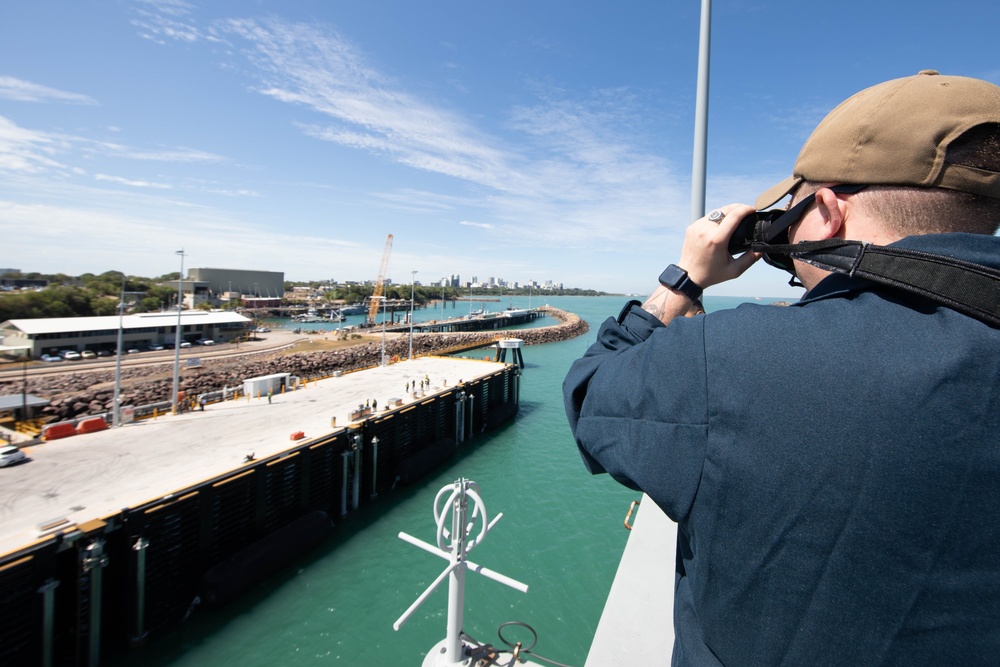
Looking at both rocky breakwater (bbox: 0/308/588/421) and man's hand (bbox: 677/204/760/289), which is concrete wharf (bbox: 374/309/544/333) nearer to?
rocky breakwater (bbox: 0/308/588/421)

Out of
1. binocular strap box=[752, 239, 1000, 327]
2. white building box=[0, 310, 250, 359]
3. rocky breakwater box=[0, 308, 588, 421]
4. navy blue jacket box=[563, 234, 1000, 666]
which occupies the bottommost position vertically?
rocky breakwater box=[0, 308, 588, 421]

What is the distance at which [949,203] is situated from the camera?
3.60 ft

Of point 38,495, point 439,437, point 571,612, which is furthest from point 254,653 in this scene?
point 439,437

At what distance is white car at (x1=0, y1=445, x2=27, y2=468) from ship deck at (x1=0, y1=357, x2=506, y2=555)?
247mm

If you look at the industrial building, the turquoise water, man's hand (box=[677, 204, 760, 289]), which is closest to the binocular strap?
man's hand (box=[677, 204, 760, 289])

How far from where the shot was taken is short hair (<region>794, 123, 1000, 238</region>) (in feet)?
3.48

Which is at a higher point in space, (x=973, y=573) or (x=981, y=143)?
(x=981, y=143)

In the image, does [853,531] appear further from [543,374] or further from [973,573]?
[543,374]

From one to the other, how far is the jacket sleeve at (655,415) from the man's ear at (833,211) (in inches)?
19.8

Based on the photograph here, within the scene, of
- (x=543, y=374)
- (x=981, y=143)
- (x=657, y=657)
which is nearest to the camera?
(x=981, y=143)

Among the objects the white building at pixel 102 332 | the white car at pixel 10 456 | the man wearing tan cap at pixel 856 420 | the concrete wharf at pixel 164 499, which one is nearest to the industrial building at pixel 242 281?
the white building at pixel 102 332

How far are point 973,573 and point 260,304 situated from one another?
12870 centimetres

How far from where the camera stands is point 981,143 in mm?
1065

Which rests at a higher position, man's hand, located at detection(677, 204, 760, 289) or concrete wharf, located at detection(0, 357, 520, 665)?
man's hand, located at detection(677, 204, 760, 289)
